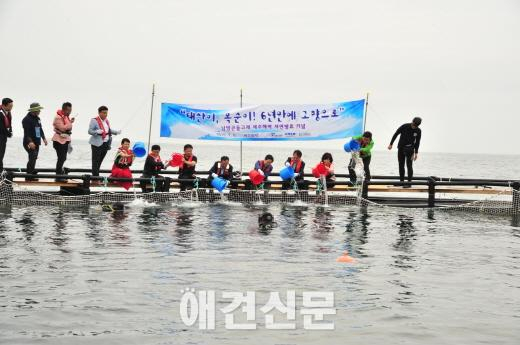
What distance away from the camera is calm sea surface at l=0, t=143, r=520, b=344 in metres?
8.27

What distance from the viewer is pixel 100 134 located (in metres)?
20.7

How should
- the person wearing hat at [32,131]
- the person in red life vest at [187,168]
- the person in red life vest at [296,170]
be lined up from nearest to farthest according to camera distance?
the person wearing hat at [32,131] → the person in red life vest at [187,168] → the person in red life vest at [296,170]

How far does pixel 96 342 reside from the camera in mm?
7754

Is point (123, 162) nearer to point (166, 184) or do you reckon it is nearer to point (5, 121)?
point (166, 184)

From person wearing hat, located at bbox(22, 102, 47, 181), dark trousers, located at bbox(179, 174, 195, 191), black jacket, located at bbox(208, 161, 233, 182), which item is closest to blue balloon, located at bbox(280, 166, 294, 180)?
black jacket, located at bbox(208, 161, 233, 182)

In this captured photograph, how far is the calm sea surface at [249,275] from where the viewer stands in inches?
326

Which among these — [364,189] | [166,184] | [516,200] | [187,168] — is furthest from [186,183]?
[516,200]

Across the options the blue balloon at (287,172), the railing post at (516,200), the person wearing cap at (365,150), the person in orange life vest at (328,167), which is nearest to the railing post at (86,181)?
the blue balloon at (287,172)

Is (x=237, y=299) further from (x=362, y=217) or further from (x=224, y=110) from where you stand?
(x=224, y=110)

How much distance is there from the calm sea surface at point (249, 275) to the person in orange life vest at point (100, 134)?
3104mm

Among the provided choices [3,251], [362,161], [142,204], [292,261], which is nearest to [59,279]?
[3,251]

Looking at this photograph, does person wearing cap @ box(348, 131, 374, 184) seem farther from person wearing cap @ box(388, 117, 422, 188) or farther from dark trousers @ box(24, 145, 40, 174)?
dark trousers @ box(24, 145, 40, 174)

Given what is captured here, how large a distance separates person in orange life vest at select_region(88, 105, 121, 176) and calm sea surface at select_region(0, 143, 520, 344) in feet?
10.2

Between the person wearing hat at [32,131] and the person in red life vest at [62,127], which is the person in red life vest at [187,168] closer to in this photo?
the person in red life vest at [62,127]
